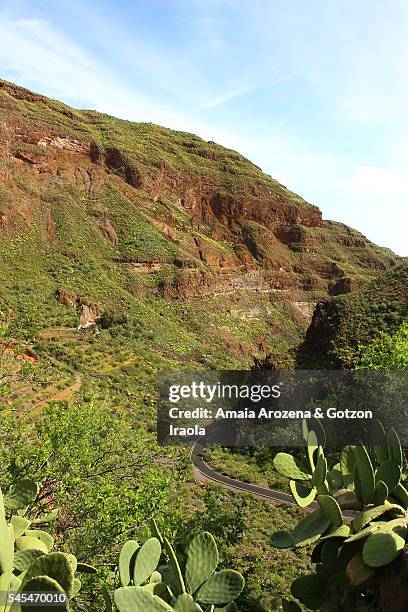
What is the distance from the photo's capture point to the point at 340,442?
22.1 m

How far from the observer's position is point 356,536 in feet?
11.5

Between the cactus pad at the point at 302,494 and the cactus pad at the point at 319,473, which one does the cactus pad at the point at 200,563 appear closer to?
the cactus pad at the point at 302,494

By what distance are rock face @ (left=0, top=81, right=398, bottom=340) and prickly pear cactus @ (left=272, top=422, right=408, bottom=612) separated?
133 feet

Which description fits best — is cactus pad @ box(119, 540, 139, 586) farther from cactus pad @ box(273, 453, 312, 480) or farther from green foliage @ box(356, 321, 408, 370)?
green foliage @ box(356, 321, 408, 370)

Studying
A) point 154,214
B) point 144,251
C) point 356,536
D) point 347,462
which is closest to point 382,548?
point 356,536

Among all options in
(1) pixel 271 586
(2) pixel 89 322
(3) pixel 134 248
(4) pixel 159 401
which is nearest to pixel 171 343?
(2) pixel 89 322

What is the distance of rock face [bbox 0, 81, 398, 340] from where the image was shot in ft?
168

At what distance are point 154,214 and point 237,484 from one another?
4926cm

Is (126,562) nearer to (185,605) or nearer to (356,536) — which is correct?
(185,605)

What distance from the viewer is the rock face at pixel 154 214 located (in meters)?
51.3

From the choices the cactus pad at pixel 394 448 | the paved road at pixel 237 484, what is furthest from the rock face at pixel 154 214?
the cactus pad at pixel 394 448

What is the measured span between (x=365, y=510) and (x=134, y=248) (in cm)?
5437

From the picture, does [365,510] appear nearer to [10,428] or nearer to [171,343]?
[10,428]

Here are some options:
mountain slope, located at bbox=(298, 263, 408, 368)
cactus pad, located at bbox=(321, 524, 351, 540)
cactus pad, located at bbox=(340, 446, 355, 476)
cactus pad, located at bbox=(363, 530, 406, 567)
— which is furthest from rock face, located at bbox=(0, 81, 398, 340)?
→ cactus pad, located at bbox=(363, 530, 406, 567)
